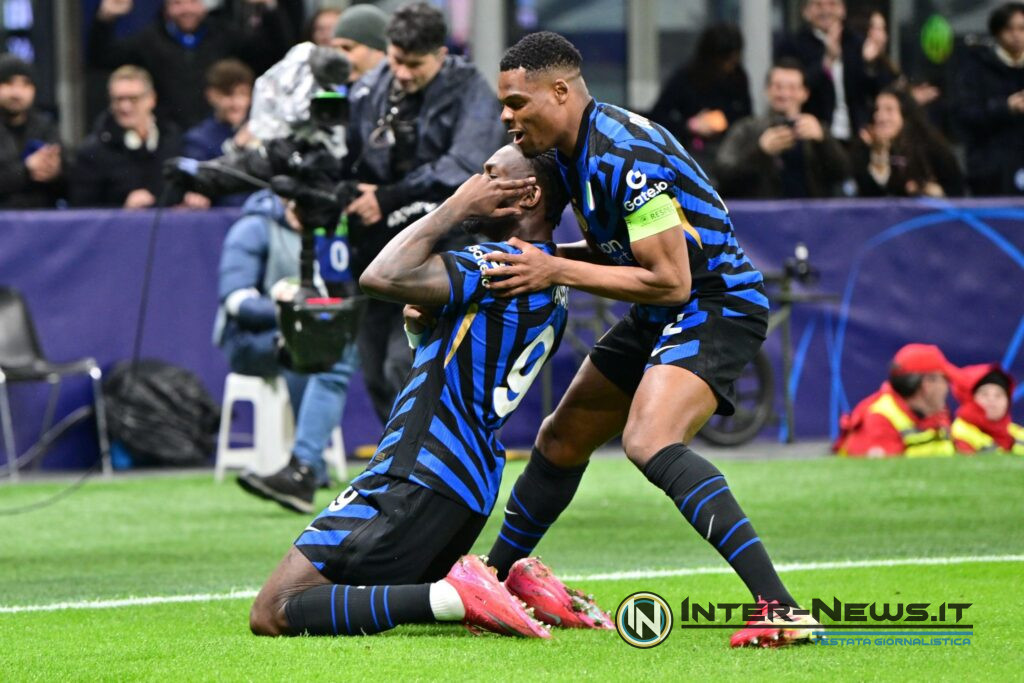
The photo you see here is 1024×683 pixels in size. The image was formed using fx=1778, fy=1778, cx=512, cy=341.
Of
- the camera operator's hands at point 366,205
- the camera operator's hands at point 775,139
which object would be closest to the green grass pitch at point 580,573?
the camera operator's hands at point 366,205

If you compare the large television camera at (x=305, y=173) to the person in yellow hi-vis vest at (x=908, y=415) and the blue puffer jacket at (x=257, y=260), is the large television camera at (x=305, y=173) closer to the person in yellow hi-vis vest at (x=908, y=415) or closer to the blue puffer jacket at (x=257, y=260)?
the blue puffer jacket at (x=257, y=260)

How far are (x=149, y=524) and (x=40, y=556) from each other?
114cm

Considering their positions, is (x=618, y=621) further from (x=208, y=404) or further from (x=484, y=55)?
(x=484, y=55)

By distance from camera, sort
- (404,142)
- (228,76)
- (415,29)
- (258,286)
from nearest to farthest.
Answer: (415,29)
(404,142)
(258,286)
(228,76)

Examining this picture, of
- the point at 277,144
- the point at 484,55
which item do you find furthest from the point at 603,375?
the point at 484,55

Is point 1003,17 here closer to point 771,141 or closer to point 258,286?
point 771,141

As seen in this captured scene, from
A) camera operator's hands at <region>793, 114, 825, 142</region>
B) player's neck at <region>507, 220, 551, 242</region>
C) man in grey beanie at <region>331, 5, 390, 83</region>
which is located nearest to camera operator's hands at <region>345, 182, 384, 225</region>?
man in grey beanie at <region>331, 5, 390, 83</region>

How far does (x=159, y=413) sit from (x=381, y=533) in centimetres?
675

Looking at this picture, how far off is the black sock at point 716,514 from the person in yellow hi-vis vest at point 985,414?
6.74 metres

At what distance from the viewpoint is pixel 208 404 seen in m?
11.8

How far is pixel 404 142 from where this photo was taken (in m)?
8.63

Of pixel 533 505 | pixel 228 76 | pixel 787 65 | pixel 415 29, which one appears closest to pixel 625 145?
pixel 533 505

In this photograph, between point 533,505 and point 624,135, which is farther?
point 533,505

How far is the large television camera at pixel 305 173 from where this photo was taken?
7.72m
